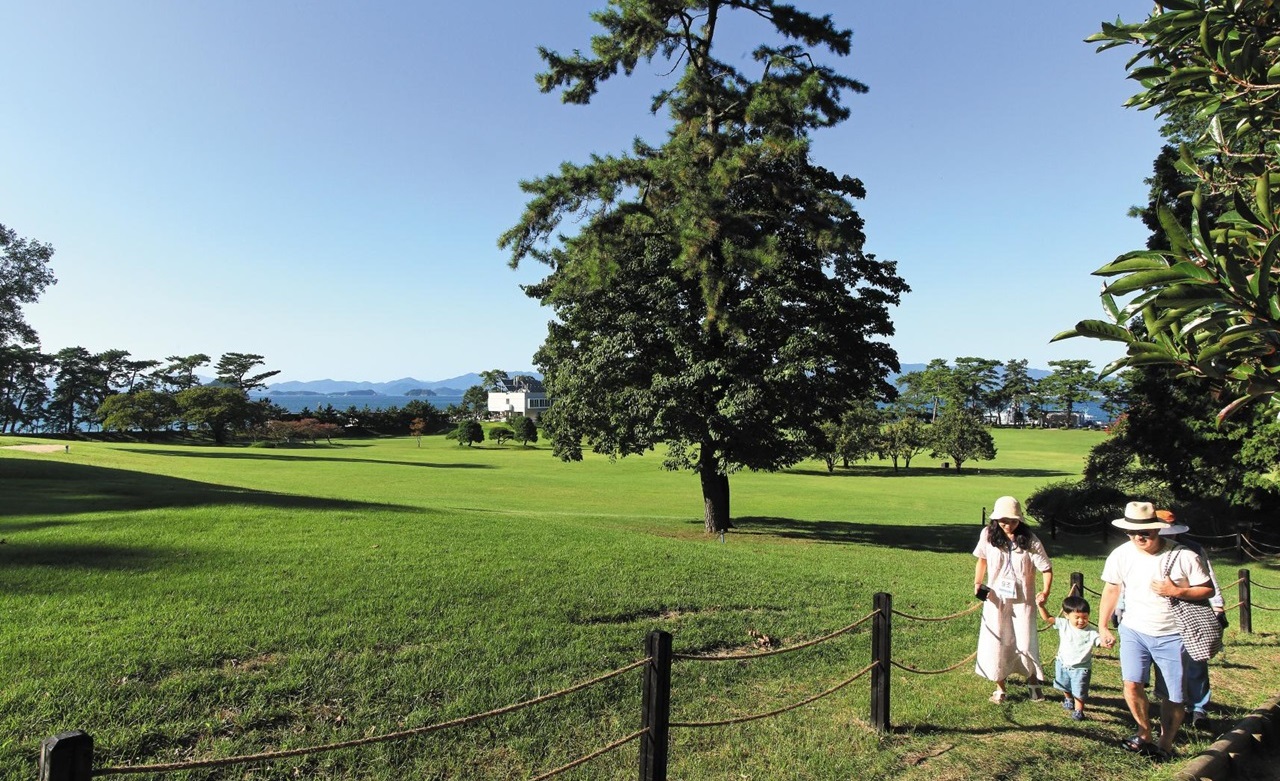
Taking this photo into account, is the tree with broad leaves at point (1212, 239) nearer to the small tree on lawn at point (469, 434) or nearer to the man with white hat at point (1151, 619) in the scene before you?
the man with white hat at point (1151, 619)

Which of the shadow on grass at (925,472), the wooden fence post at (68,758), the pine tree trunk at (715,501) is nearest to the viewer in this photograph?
the wooden fence post at (68,758)

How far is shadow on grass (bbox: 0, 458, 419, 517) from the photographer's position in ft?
38.8

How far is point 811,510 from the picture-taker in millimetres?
28844

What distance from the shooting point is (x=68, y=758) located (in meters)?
2.27

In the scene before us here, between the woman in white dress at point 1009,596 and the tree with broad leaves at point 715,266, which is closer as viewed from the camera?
the woman in white dress at point 1009,596

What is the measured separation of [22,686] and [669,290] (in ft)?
45.1

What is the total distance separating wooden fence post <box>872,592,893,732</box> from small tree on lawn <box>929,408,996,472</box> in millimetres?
63767

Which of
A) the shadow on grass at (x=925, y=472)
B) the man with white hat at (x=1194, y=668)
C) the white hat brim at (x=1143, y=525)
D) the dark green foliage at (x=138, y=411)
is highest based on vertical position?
the dark green foliage at (x=138, y=411)

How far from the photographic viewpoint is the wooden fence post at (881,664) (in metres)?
5.41

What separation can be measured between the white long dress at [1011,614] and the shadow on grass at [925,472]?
158 ft

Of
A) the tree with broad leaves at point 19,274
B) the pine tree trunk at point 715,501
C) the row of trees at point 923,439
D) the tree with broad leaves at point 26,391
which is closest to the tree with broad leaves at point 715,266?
the pine tree trunk at point 715,501

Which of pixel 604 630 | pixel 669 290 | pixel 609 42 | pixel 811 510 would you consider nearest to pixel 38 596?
pixel 604 630

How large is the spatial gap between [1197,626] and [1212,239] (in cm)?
387

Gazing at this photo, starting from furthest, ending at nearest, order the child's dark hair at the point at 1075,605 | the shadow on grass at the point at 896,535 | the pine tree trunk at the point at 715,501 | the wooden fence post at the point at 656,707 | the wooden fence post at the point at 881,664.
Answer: the shadow on grass at the point at 896,535 < the pine tree trunk at the point at 715,501 < the child's dark hair at the point at 1075,605 < the wooden fence post at the point at 881,664 < the wooden fence post at the point at 656,707
